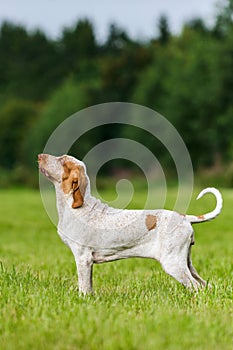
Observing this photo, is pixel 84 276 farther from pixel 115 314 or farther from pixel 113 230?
pixel 115 314

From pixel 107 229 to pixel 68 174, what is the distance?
633mm

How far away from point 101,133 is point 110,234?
200 ft

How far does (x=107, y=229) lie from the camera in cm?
662

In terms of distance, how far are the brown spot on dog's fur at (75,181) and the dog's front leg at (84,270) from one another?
0.46 meters

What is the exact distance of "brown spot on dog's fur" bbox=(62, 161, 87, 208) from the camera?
6625mm

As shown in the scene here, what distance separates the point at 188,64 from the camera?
57.8 m

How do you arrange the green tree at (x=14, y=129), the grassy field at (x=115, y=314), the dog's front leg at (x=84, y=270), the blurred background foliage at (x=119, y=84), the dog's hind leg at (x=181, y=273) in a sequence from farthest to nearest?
the green tree at (x=14, y=129) → the blurred background foliage at (x=119, y=84) → the dog's front leg at (x=84, y=270) → the dog's hind leg at (x=181, y=273) → the grassy field at (x=115, y=314)

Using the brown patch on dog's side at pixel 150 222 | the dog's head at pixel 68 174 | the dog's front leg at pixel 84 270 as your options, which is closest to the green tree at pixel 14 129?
the dog's head at pixel 68 174

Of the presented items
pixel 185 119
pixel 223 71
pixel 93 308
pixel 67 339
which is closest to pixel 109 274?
pixel 93 308

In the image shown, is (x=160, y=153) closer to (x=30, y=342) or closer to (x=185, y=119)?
(x=185, y=119)

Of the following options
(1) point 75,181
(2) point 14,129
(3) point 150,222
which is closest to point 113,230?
(3) point 150,222

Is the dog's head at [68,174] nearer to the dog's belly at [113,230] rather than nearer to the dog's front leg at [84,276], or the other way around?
the dog's belly at [113,230]

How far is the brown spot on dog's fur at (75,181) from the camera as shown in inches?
261

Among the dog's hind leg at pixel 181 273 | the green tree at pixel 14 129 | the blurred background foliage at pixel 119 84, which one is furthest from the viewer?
the green tree at pixel 14 129
